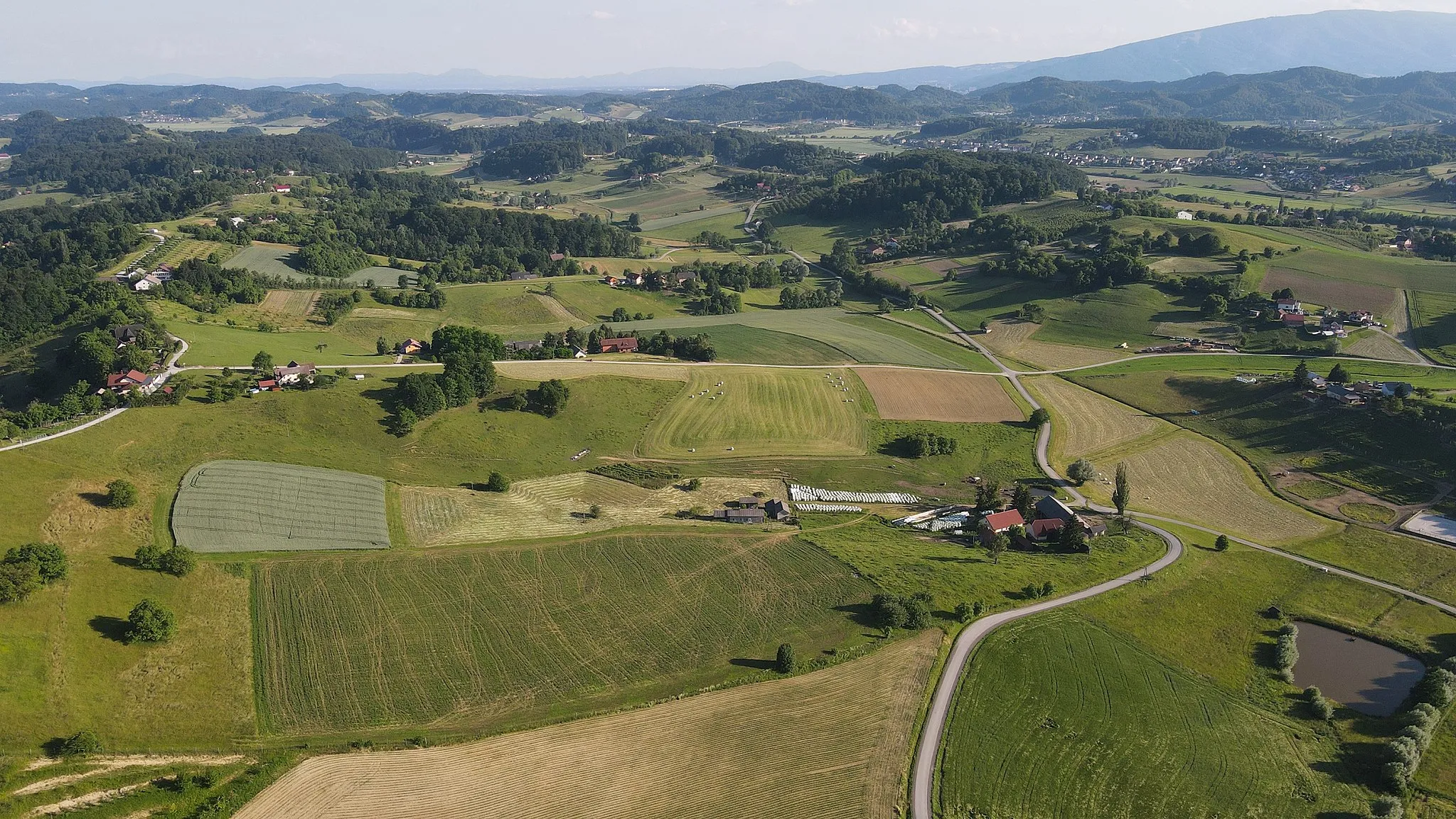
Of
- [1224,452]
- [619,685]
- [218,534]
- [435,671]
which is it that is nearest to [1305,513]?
[1224,452]

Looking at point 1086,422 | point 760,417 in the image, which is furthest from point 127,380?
point 1086,422

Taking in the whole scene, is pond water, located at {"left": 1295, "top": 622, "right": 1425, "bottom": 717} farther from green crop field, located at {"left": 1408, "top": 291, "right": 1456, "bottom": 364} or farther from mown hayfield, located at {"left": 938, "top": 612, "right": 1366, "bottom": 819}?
green crop field, located at {"left": 1408, "top": 291, "right": 1456, "bottom": 364}

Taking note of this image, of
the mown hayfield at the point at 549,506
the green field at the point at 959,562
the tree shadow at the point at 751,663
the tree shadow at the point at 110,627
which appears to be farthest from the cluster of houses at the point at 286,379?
the tree shadow at the point at 751,663

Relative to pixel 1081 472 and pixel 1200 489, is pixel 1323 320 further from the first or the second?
pixel 1081 472

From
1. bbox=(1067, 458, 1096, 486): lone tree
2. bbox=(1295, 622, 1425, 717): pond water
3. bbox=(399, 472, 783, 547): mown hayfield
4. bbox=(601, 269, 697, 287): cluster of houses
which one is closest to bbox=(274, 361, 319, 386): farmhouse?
bbox=(399, 472, 783, 547): mown hayfield

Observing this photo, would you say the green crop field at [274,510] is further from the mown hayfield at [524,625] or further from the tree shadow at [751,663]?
the tree shadow at [751,663]

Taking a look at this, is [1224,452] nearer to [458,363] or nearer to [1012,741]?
[1012,741]
